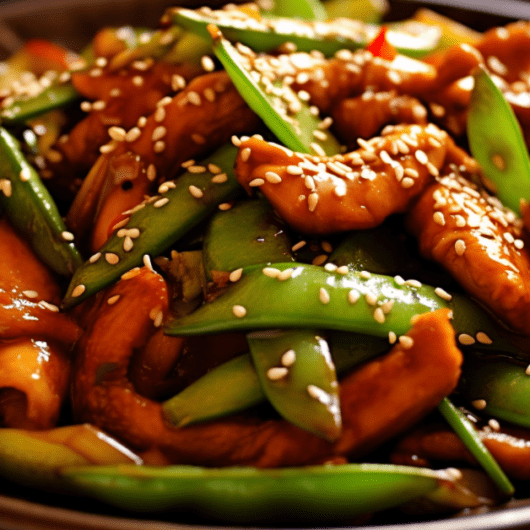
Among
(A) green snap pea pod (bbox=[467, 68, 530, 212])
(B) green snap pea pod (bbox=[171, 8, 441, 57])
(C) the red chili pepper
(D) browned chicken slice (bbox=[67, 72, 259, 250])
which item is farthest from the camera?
(C) the red chili pepper

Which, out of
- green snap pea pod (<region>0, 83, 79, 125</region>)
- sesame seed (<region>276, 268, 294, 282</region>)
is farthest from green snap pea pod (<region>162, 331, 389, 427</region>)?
green snap pea pod (<region>0, 83, 79, 125</region>)

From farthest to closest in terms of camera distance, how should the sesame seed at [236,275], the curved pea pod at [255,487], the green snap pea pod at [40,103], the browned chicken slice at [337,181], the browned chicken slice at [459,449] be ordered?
1. the green snap pea pod at [40,103]
2. the browned chicken slice at [337,181]
3. the sesame seed at [236,275]
4. the browned chicken slice at [459,449]
5. the curved pea pod at [255,487]

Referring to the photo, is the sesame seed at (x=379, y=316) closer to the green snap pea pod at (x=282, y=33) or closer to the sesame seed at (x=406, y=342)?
the sesame seed at (x=406, y=342)

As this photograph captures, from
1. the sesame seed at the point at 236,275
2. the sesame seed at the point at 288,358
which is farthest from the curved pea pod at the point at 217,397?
the sesame seed at the point at 236,275

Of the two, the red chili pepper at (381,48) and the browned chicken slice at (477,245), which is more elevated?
the red chili pepper at (381,48)

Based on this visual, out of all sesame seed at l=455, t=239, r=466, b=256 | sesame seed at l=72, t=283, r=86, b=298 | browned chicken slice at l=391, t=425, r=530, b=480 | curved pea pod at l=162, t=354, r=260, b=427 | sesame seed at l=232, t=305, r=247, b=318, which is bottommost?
browned chicken slice at l=391, t=425, r=530, b=480

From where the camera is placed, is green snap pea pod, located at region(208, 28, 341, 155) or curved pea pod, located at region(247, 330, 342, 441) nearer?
curved pea pod, located at region(247, 330, 342, 441)

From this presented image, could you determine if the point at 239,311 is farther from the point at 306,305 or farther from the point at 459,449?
the point at 459,449

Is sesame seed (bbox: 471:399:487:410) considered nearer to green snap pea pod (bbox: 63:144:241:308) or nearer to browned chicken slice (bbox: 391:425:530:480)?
browned chicken slice (bbox: 391:425:530:480)

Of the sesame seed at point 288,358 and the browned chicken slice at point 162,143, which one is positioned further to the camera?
the browned chicken slice at point 162,143
